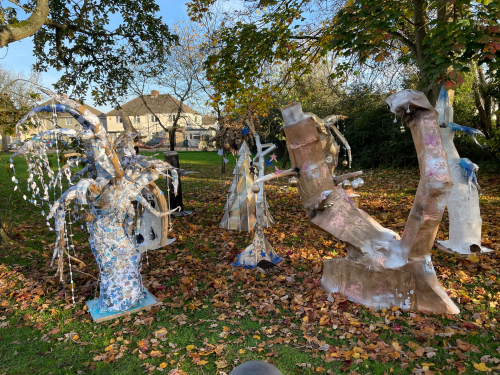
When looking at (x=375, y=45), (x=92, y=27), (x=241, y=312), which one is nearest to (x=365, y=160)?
(x=375, y=45)

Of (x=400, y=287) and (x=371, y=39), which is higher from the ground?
(x=371, y=39)

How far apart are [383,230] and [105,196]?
3.99 meters

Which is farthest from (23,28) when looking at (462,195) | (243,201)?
(462,195)

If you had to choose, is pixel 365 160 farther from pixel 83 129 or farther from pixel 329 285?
pixel 83 129

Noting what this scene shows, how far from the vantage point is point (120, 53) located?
10.8 metres

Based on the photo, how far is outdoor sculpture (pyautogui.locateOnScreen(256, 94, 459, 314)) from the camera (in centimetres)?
414

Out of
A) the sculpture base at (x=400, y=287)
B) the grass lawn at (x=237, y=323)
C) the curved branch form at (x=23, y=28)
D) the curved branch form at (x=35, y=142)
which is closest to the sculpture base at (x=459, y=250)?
the grass lawn at (x=237, y=323)

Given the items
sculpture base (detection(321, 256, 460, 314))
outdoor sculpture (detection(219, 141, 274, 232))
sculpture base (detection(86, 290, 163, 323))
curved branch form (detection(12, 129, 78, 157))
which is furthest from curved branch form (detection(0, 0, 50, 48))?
sculpture base (detection(321, 256, 460, 314))

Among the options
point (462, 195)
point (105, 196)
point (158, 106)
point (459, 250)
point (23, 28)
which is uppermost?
point (158, 106)

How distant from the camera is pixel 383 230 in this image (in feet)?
16.0

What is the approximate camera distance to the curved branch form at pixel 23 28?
575 centimetres

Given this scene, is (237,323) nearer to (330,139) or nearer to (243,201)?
(330,139)

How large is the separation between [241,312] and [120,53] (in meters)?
9.55

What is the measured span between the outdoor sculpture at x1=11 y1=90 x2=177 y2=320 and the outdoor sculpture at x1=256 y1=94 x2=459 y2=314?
1.91 m
